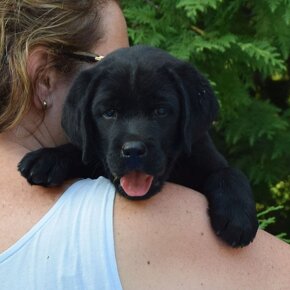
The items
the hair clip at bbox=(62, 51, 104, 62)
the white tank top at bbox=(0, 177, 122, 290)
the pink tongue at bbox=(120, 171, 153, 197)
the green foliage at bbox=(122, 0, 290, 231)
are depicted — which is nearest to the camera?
the white tank top at bbox=(0, 177, 122, 290)

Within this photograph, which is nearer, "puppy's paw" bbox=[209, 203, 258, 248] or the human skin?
the human skin

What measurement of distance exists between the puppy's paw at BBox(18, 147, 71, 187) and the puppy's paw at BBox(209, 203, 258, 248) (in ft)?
1.71

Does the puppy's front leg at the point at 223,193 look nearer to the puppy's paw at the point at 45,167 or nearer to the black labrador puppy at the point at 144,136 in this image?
the black labrador puppy at the point at 144,136

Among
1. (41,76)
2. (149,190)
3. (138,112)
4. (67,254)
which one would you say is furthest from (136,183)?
(41,76)

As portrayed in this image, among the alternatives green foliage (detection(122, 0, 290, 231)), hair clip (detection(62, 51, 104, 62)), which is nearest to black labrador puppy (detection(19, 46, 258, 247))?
hair clip (detection(62, 51, 104, 62))

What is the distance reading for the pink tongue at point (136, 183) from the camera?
2348 millimetres

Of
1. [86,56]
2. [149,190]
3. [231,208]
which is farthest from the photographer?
[86,56]

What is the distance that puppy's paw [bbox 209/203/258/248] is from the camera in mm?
2369

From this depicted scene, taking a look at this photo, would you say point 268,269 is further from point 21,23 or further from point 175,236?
point 21,23

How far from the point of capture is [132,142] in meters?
2.43

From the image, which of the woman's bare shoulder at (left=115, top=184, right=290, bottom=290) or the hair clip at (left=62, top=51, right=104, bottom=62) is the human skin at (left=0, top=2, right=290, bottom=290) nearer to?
the woman's bare shoulder at (left=115, top=184, right=290, bottom=290)

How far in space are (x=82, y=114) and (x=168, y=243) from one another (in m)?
0.60

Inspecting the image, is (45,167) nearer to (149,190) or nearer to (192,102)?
(149,190)

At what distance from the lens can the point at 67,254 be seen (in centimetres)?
223
